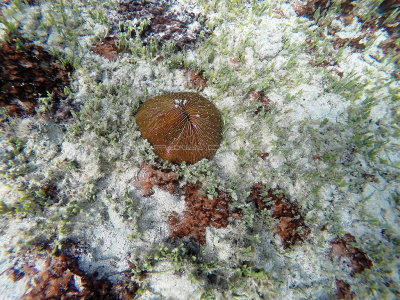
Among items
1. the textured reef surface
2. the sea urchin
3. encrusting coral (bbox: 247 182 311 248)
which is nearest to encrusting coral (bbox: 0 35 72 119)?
the textured reef surface

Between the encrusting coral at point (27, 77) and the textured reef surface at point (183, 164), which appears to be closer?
the textured reef surface at point (183, 164)

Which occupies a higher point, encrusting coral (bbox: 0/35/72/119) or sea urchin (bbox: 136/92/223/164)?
encrusting coral (bbox: 0/35/72/119)

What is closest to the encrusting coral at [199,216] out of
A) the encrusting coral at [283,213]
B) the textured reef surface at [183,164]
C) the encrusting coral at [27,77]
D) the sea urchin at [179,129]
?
the textured reef surface at [183,164]

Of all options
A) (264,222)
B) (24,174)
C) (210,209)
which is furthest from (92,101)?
(264,222)

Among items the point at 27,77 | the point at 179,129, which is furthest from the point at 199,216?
the point at 27,77

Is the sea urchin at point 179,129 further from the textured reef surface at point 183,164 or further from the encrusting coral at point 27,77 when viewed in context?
the encrusting coral at point 27,77

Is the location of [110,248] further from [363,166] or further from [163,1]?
[163,1]

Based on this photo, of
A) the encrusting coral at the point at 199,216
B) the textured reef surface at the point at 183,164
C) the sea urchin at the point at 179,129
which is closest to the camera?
the textured reef surface at the point at 183,164

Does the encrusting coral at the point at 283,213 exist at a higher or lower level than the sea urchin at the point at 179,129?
lower

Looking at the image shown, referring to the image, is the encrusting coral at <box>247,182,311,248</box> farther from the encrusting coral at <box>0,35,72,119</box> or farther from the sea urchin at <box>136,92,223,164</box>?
the encrusting coral at <box>0,35,72,119</box>
